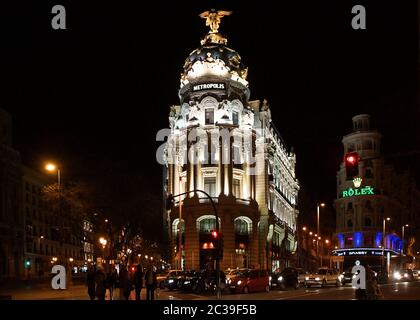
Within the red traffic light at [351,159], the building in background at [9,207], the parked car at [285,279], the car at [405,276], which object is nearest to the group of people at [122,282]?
the red traffic light at [351,159]

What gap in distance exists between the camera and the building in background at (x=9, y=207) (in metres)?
70.9

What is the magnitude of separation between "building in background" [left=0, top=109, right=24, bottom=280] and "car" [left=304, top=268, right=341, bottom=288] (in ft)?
113

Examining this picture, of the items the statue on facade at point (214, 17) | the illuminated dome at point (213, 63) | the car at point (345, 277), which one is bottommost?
the car at point (345, 277)

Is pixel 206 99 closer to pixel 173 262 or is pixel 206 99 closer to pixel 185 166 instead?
pixel 185 166

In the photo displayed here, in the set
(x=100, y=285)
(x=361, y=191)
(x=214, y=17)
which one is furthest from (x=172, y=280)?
(x=361, y=191)

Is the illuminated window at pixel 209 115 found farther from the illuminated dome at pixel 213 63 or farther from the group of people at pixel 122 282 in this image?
the group of people at pixel 122 282

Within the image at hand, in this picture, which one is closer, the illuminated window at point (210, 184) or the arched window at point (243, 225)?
the illuminated window at point (210, 184)

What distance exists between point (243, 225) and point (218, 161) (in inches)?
327

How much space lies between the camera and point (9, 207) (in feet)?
239

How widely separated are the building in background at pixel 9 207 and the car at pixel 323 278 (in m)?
34.5

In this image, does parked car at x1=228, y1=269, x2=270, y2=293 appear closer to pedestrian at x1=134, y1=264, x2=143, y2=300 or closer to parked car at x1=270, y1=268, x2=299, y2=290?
parked car at x1=270, y1=268, x2=299, y2=290
